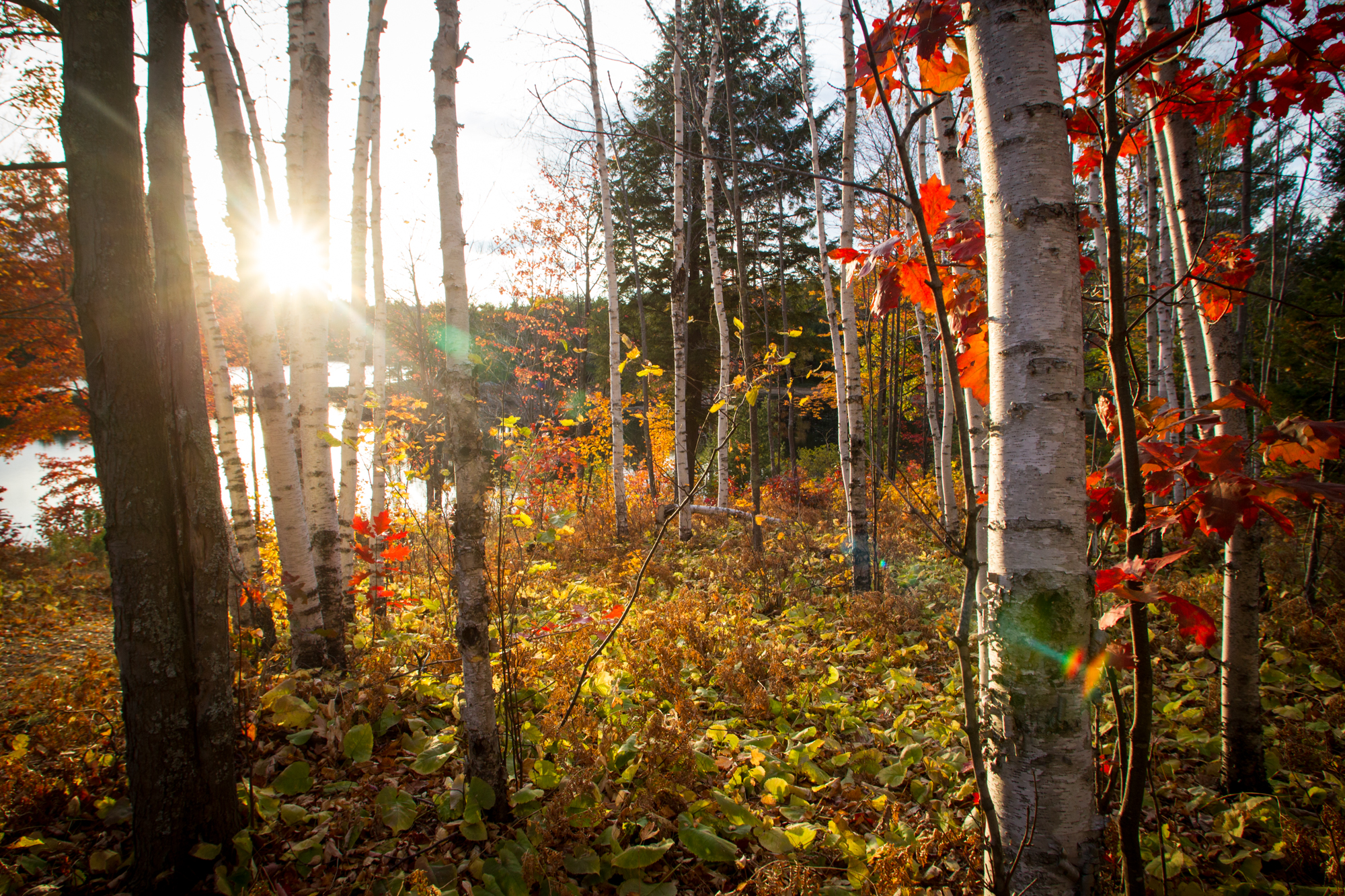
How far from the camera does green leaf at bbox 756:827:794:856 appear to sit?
1868 mm

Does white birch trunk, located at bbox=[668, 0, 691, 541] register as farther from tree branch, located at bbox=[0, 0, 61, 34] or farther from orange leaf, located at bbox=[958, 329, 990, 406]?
tree branch, located at bbox=[0, 0, 61, 34]

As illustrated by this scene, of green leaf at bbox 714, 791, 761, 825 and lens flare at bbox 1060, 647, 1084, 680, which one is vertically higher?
lens flare at bbox 1060, 647, 1084, 680

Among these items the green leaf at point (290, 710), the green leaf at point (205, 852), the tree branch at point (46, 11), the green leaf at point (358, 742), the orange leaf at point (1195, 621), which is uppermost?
the tree branch at point (46, 11)

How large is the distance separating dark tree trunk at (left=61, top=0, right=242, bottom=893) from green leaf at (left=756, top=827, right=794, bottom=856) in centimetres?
194

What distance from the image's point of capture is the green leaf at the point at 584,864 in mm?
1824

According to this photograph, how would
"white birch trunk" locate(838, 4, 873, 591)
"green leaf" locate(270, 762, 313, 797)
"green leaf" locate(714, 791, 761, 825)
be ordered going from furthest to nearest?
"white birch trunk" locate(838, 4, 873, 591) < "green leaf" locate(270, 762, 313, 797) < "green leaf" locate(714, 791, 761, 825)

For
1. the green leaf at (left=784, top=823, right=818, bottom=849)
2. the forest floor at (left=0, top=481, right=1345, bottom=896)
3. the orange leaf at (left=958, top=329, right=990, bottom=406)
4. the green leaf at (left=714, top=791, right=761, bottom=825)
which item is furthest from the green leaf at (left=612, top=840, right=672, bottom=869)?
the orange leaf at (left=958, top=329, right=990, bottom=406)

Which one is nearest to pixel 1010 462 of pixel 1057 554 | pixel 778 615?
pixel 1057 554

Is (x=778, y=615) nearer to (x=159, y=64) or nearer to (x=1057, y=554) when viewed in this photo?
(x=1057, y=554)

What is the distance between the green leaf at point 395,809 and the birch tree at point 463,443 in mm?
228

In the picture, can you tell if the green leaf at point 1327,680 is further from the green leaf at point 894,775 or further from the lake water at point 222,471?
the lake water at point 222,471

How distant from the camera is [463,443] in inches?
82.4

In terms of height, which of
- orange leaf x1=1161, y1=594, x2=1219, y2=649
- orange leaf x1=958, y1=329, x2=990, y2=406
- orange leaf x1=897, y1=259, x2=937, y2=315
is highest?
orange leaf x1=897, y1=259, x2=937, y2=315

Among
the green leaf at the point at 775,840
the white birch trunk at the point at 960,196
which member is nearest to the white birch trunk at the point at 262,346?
the green leaf at the point at 775,840
